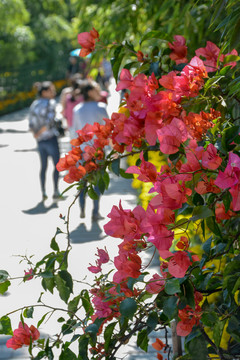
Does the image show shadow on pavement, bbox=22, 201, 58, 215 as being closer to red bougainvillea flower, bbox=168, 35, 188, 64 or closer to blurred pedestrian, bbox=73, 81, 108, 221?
blurred pedestrian, bbox=73, 81, 108, 221

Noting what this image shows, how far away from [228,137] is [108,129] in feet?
2.30

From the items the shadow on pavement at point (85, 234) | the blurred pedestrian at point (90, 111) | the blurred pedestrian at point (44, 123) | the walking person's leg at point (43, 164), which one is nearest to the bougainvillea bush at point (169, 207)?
the shadow on pavement at point (85, 234)

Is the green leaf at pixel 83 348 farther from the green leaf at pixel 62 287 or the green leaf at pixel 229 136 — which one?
the green leaf at pixel 229 136

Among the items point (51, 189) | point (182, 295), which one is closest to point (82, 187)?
point (182, 295)

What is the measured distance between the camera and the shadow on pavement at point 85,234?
26.2 feet

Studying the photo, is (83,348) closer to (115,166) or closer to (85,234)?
(115,166)

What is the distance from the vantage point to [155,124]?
213cm

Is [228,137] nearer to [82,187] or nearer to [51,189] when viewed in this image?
[82,187]

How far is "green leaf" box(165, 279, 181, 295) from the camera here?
184cm

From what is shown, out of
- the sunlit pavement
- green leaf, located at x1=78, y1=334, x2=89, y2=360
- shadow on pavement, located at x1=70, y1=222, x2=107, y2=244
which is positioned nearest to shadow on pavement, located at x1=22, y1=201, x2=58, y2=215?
the sunlit pavement

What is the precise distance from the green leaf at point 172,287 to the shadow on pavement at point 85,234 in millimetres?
6029

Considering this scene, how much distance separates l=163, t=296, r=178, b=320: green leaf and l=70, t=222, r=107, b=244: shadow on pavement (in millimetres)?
5995

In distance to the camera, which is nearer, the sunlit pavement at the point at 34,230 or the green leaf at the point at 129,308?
the green leaf at the point at 129,308

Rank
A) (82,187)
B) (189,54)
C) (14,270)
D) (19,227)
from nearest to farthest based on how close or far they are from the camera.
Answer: (82,187) → (189,54) → (14,270) → (19,227)
